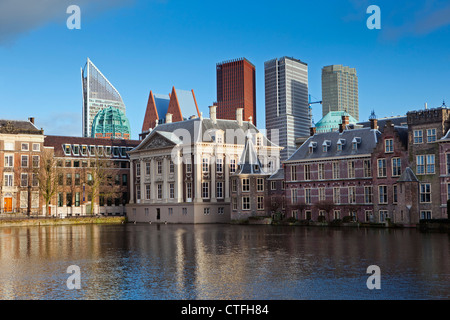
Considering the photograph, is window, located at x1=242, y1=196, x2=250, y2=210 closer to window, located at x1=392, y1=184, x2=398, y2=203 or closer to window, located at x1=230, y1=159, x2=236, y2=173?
window, located at x1=230, y1=159, x2=236, y2=173

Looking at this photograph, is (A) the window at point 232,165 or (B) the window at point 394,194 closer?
(B) the window at point 394,194

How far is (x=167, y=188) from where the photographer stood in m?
98.2

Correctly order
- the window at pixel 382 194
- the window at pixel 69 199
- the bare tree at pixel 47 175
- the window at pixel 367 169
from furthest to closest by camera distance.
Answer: the window at pixel 69 199
the bare tree at pixel 47 175
the window at pixel 367 169
the window at pixel 382 194

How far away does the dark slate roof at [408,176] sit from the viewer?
2446 inches

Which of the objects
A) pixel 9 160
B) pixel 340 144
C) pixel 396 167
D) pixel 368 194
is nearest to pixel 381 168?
pixel 396 167

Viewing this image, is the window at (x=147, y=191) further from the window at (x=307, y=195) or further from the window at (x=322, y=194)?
the window at (x=322, y=194)

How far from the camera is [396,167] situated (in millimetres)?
65812

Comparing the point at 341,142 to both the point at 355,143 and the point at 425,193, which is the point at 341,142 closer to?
the point at 355,143

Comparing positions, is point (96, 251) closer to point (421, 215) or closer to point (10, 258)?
point (10, 258)

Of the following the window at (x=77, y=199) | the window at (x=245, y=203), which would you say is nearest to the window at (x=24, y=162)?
the window at (x=77, y=199)

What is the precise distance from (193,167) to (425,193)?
4142cm

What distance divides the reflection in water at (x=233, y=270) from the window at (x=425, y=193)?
1897 cm
